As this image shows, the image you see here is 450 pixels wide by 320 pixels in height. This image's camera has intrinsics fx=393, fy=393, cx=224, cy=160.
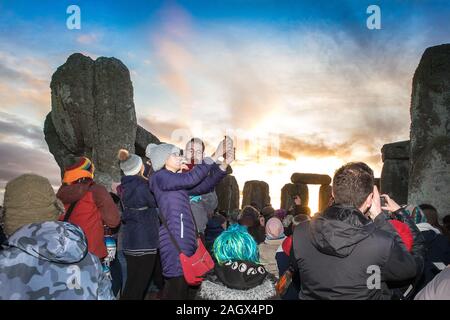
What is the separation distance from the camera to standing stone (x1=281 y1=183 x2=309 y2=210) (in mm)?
22031

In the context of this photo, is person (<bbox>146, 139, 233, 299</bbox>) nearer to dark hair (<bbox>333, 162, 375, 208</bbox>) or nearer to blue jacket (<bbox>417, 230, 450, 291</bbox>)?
dark hair (<bbox>333, 162, 375, 208</bbox>)

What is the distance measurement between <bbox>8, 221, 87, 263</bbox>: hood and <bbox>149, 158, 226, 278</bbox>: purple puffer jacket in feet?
4.70

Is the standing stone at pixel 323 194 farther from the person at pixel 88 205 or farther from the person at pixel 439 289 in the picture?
the person at pixel 439 289

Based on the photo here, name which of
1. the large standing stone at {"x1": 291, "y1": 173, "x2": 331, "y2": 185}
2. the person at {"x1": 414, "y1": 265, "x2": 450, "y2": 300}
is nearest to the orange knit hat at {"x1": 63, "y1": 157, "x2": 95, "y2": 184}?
the person at {"x1": 414, "y1": 265, "x2": 450, "y2": 300}

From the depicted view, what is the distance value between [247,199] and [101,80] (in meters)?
15.1

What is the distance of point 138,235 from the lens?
3637 mm

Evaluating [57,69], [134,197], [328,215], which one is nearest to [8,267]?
[328,215]

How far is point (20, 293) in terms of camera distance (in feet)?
5.70

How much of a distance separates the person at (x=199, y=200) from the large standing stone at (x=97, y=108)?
4.30 meters

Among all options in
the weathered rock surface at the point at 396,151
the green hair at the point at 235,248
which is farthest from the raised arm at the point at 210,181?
the weathered rock surface at the point at 396,151

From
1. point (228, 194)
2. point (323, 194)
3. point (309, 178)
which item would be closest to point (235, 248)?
point (228, 194)

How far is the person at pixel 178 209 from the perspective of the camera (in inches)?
125

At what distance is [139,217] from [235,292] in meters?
1.64

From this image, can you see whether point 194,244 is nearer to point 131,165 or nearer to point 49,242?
point 131,165
